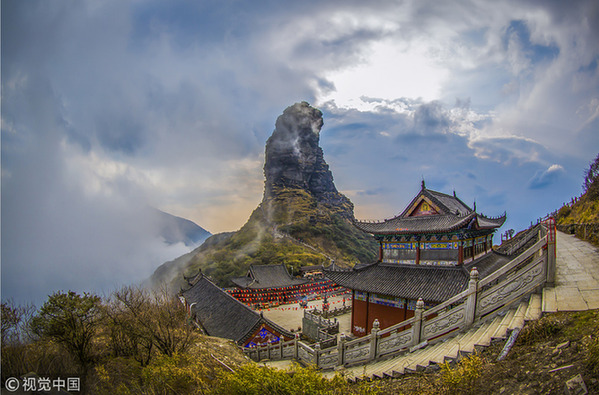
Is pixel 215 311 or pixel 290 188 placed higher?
pixel 290 188

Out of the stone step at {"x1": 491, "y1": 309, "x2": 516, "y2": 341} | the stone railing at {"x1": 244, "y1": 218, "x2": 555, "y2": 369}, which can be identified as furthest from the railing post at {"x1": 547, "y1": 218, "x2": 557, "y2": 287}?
the stone step at {"x1": 491, "y1": 309, "x2": 516, "y2": 341}

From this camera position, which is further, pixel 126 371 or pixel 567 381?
pixel 126 371

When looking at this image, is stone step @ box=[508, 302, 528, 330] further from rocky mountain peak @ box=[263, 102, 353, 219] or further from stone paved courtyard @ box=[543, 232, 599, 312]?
rocky mountain peak @ box=[263, 102, 353, 219]

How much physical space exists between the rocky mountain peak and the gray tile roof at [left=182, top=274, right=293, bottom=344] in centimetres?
8664

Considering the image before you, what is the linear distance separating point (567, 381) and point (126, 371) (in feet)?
35.9

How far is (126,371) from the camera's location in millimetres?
9000

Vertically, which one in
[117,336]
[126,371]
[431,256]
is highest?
[431,256]

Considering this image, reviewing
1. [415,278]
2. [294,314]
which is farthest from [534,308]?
[294,314]

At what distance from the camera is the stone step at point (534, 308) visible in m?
6.10

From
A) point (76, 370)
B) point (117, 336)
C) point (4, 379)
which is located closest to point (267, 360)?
point (117, 336)

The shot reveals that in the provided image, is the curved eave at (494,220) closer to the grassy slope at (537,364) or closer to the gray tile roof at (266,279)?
the grassy slope at (537,364)

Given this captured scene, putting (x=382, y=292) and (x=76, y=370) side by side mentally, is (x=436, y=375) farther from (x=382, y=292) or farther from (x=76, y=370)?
(x=382, y=292)

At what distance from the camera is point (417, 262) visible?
62.2 ft

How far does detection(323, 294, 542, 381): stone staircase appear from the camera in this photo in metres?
6.19
